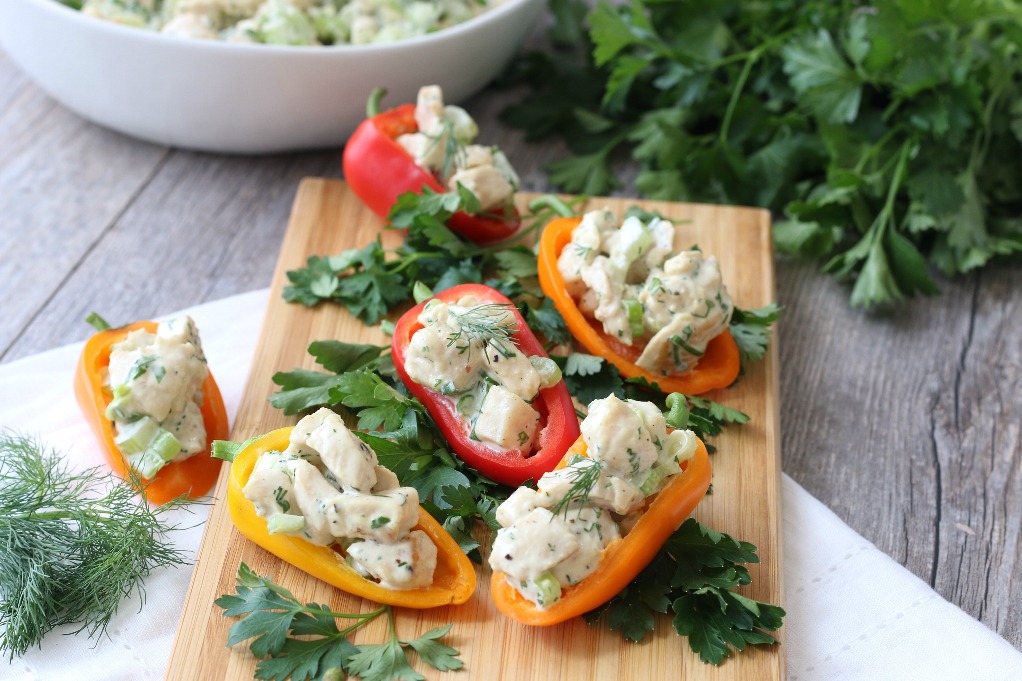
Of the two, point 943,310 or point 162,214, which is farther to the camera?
point 162,214

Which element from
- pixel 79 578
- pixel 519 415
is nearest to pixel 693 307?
pixel 519 415

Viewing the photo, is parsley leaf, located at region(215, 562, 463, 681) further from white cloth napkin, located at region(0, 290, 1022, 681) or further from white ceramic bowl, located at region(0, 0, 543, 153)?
white ceramic bowl, located at region(0, 0, 543, 153)

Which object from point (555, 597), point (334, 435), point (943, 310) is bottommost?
point (943, 310)

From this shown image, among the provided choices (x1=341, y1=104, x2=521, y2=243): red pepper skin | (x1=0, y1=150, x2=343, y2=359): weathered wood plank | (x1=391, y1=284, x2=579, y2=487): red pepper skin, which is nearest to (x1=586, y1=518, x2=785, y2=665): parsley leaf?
(x1=391, y1=284, x2=579, y2=487): red pepper skin

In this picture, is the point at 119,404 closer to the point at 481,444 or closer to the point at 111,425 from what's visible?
the point at 111,425

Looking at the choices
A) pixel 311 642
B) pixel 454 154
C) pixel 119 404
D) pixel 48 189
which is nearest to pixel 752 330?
pixel 454 154

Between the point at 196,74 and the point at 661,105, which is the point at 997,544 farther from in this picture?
the point at 196,74

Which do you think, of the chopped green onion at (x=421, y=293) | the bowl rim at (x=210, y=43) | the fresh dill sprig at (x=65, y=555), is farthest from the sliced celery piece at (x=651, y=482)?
the bowl rim at (x=210, y=43)
